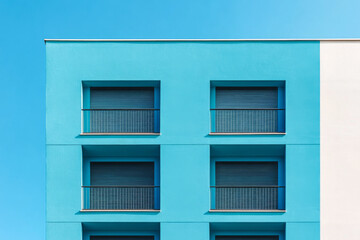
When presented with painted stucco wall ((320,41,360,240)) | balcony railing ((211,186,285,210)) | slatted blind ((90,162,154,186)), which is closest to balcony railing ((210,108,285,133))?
painted stucco wall ((320,41,360,240))

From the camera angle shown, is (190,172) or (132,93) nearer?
(190,172)

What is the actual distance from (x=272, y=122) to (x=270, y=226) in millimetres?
3975

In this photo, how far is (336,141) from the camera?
12086 millimetres

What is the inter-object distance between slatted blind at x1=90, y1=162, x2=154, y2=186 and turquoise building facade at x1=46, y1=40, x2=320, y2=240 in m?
0.21

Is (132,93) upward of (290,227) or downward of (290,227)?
upward

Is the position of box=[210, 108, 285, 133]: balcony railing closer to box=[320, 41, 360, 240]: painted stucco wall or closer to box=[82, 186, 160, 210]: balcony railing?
box=[320, 41, 360, 240]: painted stucco wall

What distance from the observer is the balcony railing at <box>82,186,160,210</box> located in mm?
12211

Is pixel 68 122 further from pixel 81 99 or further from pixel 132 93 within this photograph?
pixel 132 93

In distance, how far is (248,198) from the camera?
12.2m

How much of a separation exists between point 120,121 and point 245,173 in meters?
5.45

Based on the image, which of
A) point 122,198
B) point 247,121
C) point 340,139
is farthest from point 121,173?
point 340,139

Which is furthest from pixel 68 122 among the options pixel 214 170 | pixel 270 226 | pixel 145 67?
pixel 270 226

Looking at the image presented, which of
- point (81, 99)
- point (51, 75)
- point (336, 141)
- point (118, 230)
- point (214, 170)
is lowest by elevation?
point (118, 230)

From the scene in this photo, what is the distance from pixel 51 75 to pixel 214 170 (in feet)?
24.3
